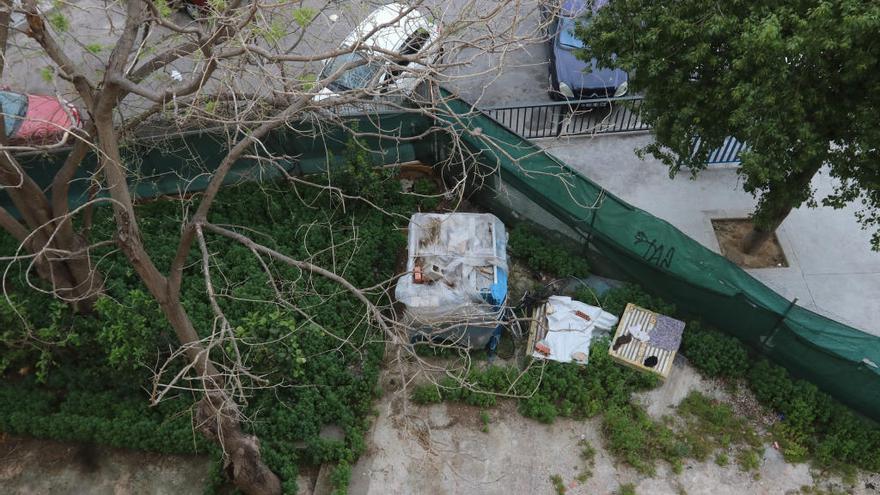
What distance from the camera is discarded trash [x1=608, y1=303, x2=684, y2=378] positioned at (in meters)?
8.56

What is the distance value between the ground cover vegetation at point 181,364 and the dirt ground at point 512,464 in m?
0.44

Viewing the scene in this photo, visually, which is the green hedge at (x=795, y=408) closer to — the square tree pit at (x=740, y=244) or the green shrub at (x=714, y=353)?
the green shrub at (x=714, y=353)

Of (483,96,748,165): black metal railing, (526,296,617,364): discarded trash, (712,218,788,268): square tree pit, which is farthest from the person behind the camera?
(483,96,748,165): black metal railing

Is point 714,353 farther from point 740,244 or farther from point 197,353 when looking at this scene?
point 197,353

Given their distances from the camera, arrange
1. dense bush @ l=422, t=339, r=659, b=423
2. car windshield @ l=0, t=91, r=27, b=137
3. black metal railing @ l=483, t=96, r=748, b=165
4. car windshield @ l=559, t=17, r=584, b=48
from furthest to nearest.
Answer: car windshield @ l=559, t=17, r=584, b=48 → black metal railing @ l=483, t=96, r=748, b=165 → car windshield @ l=0, t=91, r=27, b=137 → dense bush @ l=422, t=339, r=659, b=423

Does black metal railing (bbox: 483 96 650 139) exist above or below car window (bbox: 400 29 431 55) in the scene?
below

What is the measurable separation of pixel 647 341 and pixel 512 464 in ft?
8.11

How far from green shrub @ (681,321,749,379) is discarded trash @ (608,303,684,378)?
0.55 feet

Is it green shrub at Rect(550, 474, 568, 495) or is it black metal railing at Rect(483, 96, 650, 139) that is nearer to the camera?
green shrub at Rect(550, 474, 568, 495)

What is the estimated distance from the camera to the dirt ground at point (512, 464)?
768 cm

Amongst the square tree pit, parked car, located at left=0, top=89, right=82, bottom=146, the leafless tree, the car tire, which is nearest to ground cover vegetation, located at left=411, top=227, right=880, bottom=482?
the square tree pit

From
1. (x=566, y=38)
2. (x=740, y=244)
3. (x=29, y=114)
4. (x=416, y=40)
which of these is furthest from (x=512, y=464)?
(x=29, y=114)

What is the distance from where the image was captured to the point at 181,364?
834cm

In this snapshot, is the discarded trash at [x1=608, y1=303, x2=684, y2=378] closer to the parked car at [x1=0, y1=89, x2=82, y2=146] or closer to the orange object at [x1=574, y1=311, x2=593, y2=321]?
the orange object at [x1=574, y1=311, x2=593, y2=321]
